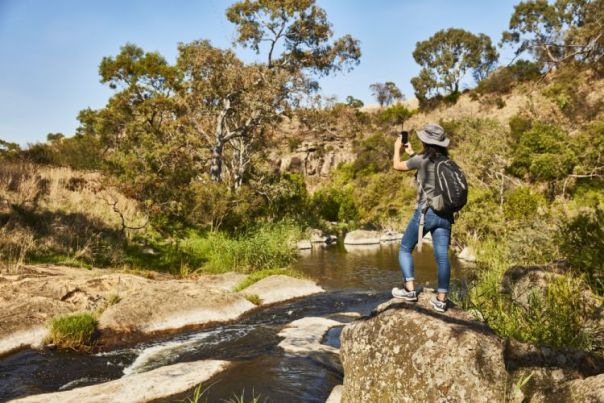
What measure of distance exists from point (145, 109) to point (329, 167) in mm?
36514

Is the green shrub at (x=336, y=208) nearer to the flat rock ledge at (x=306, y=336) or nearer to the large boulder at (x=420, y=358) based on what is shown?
the flat rock ledge at (x=306, y=336)

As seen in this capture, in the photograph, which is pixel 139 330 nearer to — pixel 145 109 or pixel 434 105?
pixel 145 109

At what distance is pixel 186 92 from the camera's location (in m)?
25.0

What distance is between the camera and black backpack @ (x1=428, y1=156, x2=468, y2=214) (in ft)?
16.4

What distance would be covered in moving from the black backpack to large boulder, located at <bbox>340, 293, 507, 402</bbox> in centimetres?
120

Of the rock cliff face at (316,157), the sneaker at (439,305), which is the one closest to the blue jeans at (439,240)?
the sneaker at (439,305)

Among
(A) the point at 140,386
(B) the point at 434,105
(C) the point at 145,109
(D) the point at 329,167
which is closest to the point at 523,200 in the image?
(A) the point at 140,386

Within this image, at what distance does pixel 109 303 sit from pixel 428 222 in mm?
8048

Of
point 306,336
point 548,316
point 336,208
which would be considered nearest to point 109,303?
point 306,336

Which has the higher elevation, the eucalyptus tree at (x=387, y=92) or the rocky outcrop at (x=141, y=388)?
the eucalyptus tree at (x=387, y=92)

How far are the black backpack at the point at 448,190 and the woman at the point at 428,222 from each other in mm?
93

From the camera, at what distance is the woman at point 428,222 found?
5129mm

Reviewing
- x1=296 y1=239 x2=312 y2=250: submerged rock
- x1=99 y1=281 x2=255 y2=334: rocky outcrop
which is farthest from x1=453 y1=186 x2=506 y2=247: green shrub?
x1=99 y1=281 x2=255 y2=334: rocky outcrop

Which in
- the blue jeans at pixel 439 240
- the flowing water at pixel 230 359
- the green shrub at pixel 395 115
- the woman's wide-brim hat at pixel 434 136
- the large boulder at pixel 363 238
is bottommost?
the flowing water at pixel 230 359
